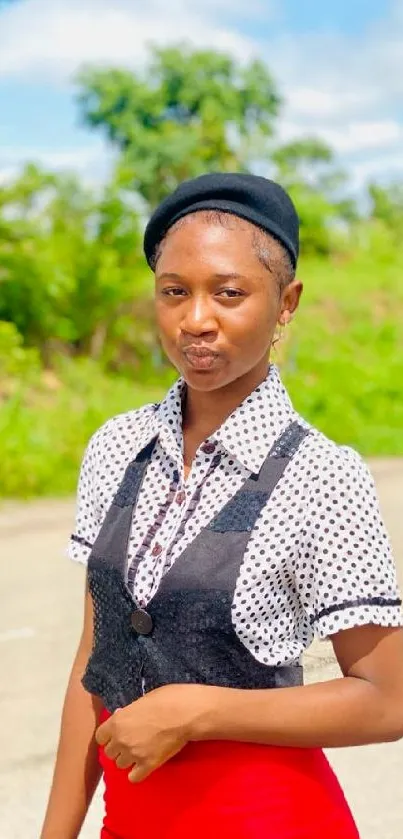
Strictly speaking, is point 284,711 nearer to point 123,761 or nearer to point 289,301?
point 123,761

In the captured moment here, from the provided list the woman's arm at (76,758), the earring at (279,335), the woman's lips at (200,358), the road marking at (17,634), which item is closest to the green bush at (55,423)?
the road marking at (17,634)

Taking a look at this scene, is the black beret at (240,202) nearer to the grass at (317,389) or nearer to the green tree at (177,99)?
the grass at (317,389)

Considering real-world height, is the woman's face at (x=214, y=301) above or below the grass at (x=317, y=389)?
below

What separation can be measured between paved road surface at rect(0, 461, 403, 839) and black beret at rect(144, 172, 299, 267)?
20.2 inches

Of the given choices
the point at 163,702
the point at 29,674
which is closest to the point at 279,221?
the point at 163,702

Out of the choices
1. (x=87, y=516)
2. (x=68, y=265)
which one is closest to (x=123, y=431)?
(x=87, y=516)

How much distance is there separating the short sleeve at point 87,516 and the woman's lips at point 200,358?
0.23 meters

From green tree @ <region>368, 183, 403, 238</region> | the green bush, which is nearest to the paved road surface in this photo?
the green bush

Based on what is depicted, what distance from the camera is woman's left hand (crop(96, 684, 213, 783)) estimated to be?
1213 millimetres

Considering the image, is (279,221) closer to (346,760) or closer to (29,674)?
(346,760)

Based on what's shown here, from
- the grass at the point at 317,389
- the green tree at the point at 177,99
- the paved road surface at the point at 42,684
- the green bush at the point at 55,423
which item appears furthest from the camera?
the green tree at the point at 177,99

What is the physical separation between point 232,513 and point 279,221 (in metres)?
0.35

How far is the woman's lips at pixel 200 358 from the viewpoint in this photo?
4.36 feet

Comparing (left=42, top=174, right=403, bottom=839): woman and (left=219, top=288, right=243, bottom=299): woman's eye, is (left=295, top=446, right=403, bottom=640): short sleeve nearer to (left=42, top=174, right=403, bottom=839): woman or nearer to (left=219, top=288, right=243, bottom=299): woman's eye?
(left=42, top=174, right=403, bottom=839): woman
